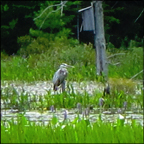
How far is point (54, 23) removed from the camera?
931 inches

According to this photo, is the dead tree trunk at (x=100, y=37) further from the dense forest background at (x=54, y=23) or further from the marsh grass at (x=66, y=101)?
the dense forest background at (x=54, y=23)

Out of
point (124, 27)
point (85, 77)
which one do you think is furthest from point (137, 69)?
point (124, 27)

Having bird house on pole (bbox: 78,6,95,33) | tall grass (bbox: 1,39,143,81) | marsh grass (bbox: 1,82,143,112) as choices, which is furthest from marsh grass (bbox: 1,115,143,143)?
tall grass (bbox: 1,39,143,81)

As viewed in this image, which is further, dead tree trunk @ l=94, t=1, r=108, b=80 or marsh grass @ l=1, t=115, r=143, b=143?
dead tree trunk @ l=94, t=1, r=108, b=80

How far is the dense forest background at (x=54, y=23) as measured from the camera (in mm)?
23891

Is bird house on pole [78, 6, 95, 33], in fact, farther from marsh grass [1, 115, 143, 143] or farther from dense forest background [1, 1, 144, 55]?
dense forest background [1, 1, 144, 55]

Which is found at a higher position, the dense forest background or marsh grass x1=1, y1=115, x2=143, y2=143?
the dense forest background

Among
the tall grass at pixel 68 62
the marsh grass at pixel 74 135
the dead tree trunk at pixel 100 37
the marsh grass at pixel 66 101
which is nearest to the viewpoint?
the marsh grass at pixel 74 135

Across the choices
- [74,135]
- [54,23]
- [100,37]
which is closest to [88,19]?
[100,37]

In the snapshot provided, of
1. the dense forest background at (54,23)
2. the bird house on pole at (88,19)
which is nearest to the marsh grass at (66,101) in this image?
the bird house on pole at (88,19)

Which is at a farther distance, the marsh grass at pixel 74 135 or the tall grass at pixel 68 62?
the tall grass at pixel 68 62

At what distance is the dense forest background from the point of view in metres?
23.9

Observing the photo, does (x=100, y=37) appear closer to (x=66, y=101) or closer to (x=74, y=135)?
(x=66, y=101)

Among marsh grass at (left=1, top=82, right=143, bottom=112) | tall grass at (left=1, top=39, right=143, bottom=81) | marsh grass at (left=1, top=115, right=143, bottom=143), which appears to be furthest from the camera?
tall grass at (left=1, top=39, right=143, bottom=81)
